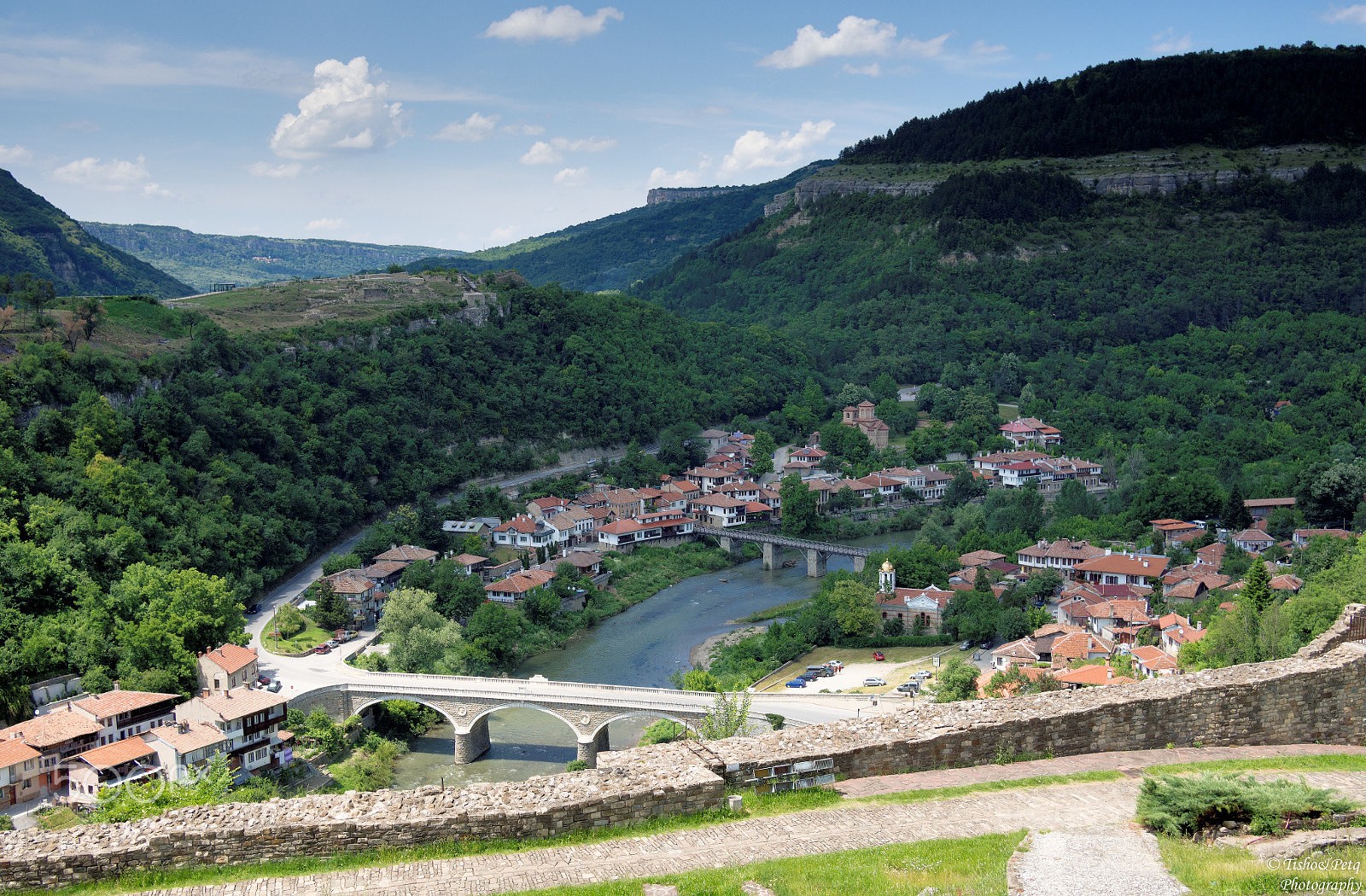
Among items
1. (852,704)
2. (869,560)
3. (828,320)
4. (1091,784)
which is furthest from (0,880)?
(828,320)

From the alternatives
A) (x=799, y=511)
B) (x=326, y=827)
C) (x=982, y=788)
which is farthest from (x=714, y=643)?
(x=326, y=827)

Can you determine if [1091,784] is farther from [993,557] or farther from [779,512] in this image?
[779,512]

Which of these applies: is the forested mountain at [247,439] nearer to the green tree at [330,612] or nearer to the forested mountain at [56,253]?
the green tree at [330,612]

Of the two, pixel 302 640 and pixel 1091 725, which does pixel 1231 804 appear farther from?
pixel 302 640

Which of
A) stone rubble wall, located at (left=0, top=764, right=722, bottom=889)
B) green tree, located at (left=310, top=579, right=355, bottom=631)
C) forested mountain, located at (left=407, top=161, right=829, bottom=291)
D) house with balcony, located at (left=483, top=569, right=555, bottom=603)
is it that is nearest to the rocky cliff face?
forested mountain, located at (left=407, top=161, right=829, bottom=291)

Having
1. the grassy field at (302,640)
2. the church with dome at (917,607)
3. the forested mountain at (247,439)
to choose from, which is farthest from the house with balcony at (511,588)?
the church with dome at (917,607)

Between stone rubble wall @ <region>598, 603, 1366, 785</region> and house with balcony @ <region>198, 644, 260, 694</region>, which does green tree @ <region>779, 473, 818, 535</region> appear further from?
stone rubble wall @ <region>598, 603, 1366, 785</region>
